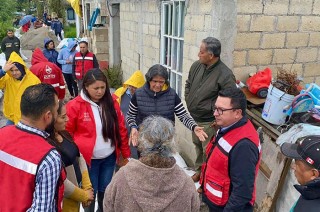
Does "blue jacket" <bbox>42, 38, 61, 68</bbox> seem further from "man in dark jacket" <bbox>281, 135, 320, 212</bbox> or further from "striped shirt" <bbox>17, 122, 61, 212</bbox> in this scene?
"man in dark jacket" <bbox>281, 135, 320, 212</bbox>

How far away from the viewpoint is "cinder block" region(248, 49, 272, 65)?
12.2 ft

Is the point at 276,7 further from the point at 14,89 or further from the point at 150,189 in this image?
the point at 14,89

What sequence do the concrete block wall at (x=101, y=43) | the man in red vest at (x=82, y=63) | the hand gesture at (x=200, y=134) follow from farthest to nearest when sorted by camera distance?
the concrete block wall at (x=101, y=43) < the man in red vest at (x=82, y=63) < the hand gesture at (x=200, y=134)

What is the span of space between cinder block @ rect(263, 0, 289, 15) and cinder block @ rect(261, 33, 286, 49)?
278 millimetres

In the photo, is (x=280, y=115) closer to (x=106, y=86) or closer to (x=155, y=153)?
(x=106, y=86)

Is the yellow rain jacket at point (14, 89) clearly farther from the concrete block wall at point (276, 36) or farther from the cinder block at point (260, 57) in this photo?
the cinder block at point (260, 57)

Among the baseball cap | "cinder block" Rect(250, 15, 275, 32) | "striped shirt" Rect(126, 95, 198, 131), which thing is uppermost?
"cinder block" Rect(250, 15, 275, 32)

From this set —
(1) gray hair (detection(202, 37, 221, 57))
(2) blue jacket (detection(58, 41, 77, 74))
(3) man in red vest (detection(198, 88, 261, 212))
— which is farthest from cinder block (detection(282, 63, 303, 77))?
(2) blue jacket (detection(58, 41, 77, 74))

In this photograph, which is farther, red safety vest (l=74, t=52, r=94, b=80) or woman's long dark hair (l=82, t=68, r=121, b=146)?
red safety vest (l=74, t=52, r=94, b=80)

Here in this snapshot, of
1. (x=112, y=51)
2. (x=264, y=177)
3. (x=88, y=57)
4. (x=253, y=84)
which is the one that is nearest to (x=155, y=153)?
(x=264, y=177)

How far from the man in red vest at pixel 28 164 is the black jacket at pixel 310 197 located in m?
1.41

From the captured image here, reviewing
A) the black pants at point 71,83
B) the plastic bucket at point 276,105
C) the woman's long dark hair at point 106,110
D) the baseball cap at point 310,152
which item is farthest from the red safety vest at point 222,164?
the black pants at point 71,83

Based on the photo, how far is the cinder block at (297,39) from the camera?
3.83 m

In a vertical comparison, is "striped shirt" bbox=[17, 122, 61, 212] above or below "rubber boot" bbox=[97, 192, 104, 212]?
above
